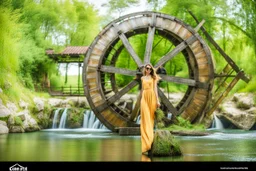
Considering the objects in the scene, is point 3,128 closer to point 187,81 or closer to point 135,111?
point 135,111

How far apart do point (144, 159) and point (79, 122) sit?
29.0 ft

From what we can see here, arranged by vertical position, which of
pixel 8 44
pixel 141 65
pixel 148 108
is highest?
pixel 8 44

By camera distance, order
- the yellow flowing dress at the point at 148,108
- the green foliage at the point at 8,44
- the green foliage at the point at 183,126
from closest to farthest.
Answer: the yellow flowing dress at the point at 148,108, the green foliage at the point at 183,126, the green foliage at the point at 8,44

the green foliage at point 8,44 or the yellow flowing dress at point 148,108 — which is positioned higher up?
the green foliage at point 8,44

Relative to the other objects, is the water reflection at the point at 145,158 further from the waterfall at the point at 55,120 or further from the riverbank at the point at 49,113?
the waterfall at the point at 55,120

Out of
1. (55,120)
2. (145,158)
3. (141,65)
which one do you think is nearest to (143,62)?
(141,65)

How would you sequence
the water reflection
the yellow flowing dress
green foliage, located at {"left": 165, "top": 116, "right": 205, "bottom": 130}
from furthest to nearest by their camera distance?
green foliage, located at {"left": 165, "top": 116, "right": 205, "bottom": 130}
the yellow flowing dress
the water reflection

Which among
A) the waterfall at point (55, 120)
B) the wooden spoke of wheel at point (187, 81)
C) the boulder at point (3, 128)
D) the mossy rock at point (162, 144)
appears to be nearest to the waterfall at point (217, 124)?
the wooden spoke of wheel at point (187, 81)

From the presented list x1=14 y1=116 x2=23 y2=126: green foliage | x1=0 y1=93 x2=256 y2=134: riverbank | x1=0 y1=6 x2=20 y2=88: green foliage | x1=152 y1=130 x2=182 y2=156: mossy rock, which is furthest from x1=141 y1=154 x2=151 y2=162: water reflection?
x1=0 y1=6 x2=20 y2=88: green foliage

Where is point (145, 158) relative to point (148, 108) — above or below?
below

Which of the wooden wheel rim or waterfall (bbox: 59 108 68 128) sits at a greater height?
the wooden wheel rim

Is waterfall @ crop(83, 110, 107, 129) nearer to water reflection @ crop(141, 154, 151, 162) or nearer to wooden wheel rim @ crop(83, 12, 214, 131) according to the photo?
wooden wheel rim @ crop(83, 12, 214, 131)

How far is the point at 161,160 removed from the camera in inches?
248

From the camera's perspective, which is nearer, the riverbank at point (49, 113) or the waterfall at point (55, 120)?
the riverbank at point (49, 113)
